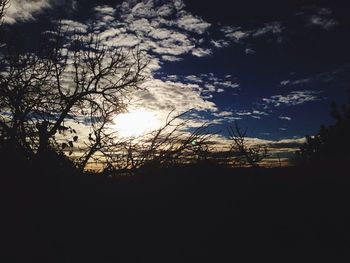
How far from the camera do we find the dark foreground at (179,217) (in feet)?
14.7

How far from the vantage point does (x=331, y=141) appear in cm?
1966

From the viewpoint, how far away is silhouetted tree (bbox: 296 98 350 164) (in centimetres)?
1881

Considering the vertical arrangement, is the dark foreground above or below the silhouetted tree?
below

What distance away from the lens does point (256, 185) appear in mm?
6914

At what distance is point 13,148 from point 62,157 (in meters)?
1.69

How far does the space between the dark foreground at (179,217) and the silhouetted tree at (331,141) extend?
1284cm

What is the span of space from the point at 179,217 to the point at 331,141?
55.8 ft

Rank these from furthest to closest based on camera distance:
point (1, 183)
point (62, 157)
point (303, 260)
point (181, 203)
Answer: point (62, 157) < point (181, 203) < point (1, 183) < point (303, 260)

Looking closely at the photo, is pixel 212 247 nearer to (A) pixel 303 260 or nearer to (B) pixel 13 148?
(A) pixel 303 260

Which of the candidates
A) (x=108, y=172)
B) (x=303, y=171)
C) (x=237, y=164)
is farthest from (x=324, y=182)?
(x=108, y=172)

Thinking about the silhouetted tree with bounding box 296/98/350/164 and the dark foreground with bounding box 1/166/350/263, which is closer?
the dark foreground with bounding box 1/166/350/263

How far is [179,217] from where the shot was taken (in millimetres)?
5746

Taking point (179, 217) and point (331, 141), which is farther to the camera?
point (331, 141)

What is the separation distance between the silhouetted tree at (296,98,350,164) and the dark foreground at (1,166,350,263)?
12840 mm
